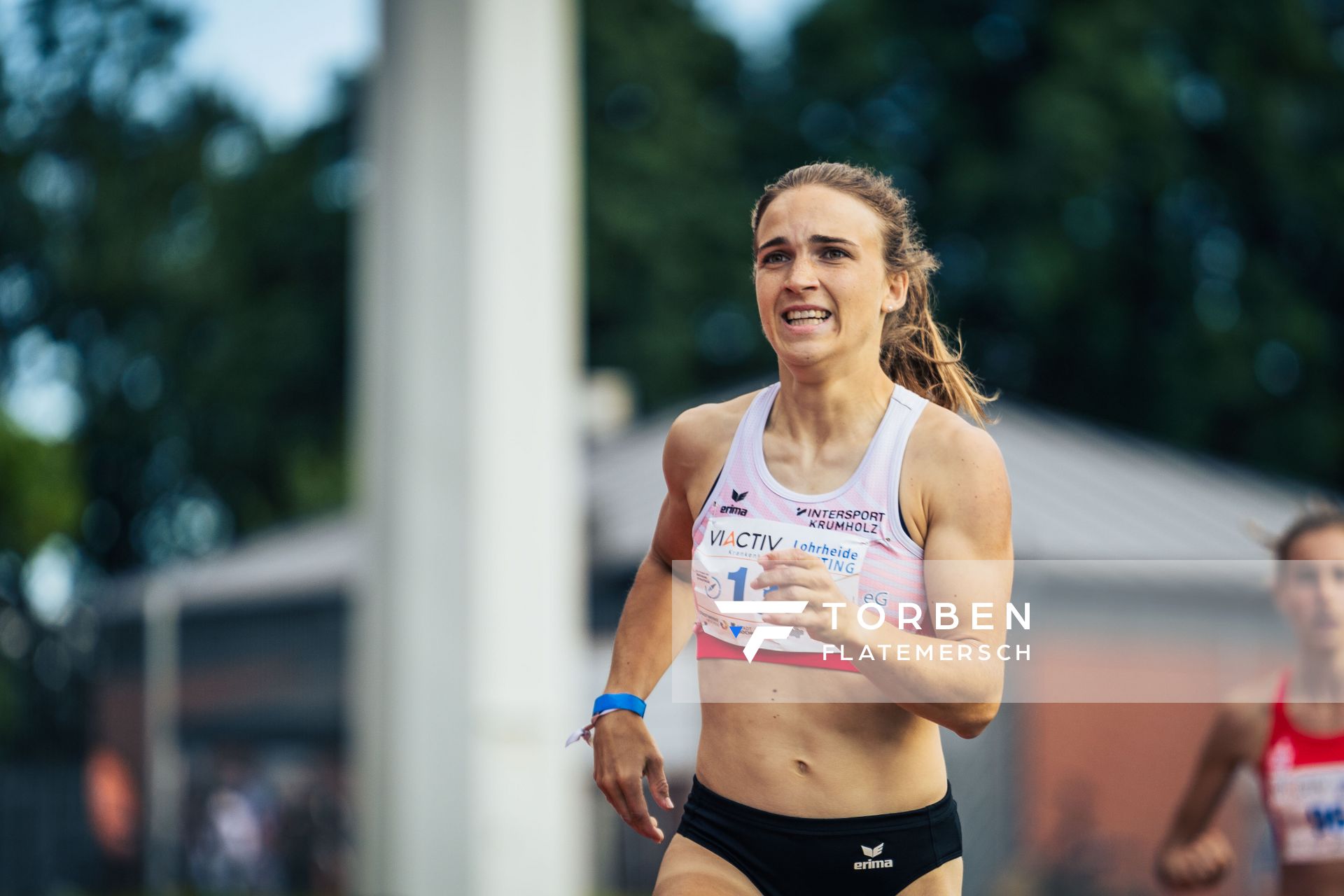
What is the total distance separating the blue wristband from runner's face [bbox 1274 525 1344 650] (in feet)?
2.07

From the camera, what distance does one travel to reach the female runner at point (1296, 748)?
1.46m

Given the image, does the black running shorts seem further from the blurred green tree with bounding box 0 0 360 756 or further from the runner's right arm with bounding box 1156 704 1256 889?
the blurred green tree with bounding box 0 0 360 756

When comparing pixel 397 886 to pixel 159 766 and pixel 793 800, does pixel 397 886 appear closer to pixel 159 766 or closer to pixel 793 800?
pixel 793 800

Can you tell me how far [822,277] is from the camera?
1032 mm

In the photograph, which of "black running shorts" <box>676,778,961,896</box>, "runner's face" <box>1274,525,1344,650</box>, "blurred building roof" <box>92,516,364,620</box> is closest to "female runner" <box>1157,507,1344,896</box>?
"runner's face" <box>1274,525,1344,650</box>

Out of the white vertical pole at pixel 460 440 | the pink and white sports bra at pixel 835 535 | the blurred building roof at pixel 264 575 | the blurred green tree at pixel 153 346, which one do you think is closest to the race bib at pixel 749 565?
the pink and white sports bra at pixel 835 535

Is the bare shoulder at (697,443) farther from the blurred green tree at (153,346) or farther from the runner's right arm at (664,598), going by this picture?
the blurred green tree at (153,346)

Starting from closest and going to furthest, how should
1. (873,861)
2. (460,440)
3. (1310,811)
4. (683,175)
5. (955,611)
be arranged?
(955,611) → (873,861) → (1310,811) → (683,175) → (460,440)

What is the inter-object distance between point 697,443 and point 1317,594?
0.65 m

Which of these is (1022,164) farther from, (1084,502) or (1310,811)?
(1310,811)

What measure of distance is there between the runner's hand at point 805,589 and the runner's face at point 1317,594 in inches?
22.8

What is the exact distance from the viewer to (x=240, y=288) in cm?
3856

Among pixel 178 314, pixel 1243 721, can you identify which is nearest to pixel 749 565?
pixel 1243 721

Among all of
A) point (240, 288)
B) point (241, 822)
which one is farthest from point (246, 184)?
point (241, 822)
